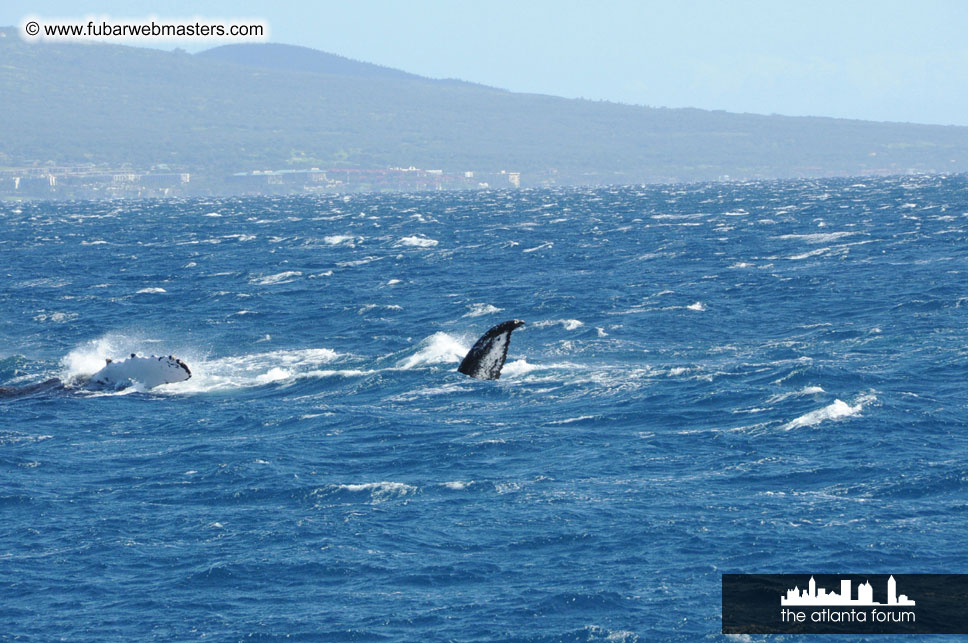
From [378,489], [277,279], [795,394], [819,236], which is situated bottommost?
[378,489]

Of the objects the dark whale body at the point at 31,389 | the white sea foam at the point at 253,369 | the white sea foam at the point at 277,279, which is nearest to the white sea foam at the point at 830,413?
the white sea foam at the point at 253,369

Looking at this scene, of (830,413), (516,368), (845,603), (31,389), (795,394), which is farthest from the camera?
(516,368)

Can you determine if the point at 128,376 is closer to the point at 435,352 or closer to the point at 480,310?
the point at 435,352

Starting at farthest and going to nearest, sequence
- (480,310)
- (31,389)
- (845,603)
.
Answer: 1. (480,310)
2. (31,389)
3. (845,603)

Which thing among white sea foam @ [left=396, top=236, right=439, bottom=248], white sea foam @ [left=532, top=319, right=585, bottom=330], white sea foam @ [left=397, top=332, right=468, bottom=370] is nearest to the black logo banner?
white sea foam @ [left=397, top=332, right=468, bottom=370]

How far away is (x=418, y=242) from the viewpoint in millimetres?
131750

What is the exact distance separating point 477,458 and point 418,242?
93.8 meters

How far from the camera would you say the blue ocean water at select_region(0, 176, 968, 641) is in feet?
92.2

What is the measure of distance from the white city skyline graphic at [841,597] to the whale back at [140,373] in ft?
103

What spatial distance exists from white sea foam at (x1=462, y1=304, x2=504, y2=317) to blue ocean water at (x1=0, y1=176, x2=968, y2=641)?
16.9 inches

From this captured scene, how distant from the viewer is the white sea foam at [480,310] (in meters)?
73.0

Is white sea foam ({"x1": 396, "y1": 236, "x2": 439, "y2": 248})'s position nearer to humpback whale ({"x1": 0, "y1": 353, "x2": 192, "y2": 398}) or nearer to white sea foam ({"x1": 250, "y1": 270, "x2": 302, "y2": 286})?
white sea foam ({"x1": 250, "y1": 270, "x2": 302, "y2": 286})

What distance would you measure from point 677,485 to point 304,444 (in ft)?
41.1

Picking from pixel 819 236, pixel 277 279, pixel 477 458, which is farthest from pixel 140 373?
pixel 819 236
